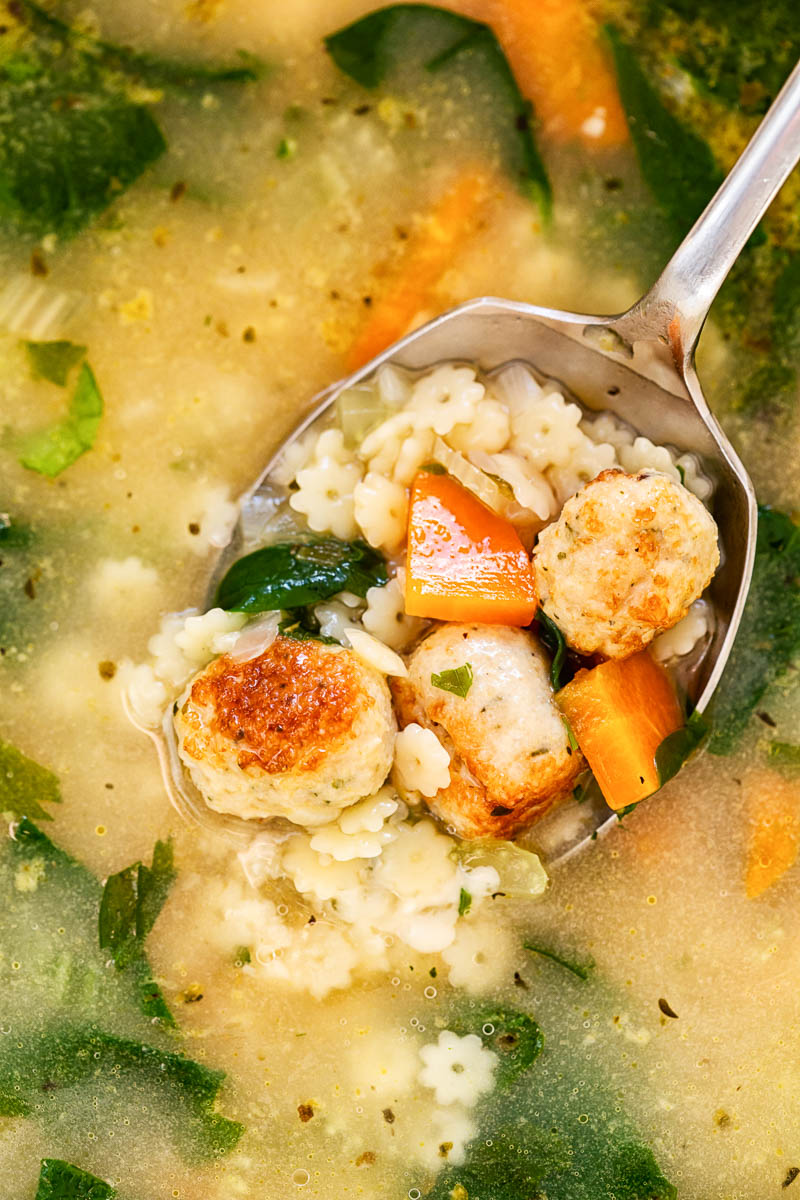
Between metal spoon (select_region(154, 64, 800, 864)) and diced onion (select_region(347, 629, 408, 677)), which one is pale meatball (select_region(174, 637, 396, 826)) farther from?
metal spoon (select_region(154, 64, 800, 864))

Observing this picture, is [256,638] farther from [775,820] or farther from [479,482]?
[775,820]

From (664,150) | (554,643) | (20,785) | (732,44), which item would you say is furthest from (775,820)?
(732,44)

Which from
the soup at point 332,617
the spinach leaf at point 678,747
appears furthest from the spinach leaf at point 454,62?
the spinach leaf at point 678,747

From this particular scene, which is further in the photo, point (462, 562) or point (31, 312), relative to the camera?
point (31, 312)

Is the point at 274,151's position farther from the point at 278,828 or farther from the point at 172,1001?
the point at 172,1001

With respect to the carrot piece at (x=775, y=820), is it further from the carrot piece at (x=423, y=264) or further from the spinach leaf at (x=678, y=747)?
the carrot piece at (x=423, y=264)

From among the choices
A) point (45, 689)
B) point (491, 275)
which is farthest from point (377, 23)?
point (45, 689)

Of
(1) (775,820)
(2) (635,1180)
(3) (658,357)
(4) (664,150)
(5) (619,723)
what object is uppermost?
(4) (664,150)
